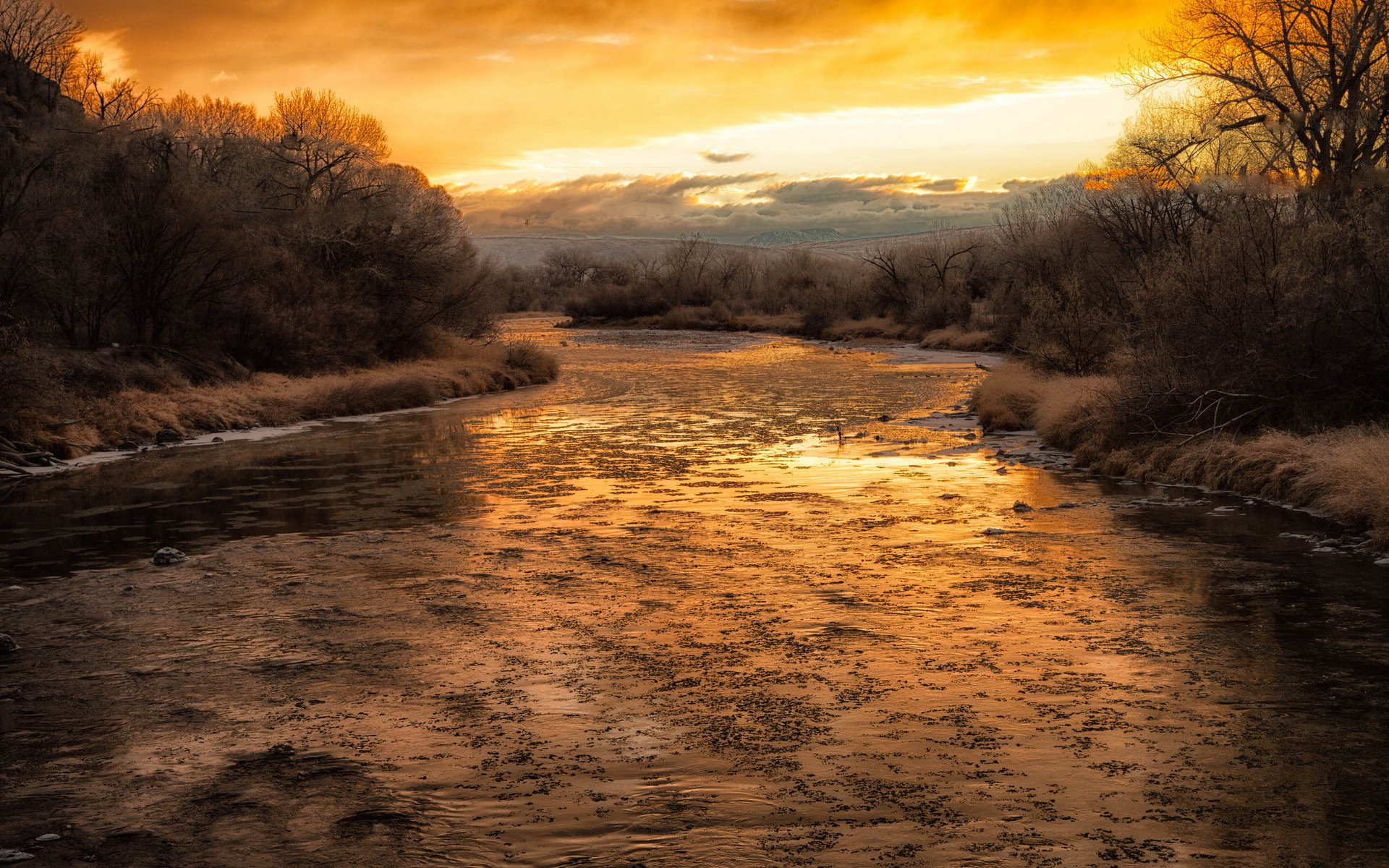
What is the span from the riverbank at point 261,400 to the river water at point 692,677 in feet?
13.8

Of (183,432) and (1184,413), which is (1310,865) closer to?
(1184,413)

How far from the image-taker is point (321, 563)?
43.9ft

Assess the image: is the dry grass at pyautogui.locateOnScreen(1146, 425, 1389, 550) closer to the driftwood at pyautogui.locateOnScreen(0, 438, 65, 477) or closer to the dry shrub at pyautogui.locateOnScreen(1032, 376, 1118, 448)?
the dry shrub at pyautogui.locateOnScreen(1032, 376, 1118, 448)

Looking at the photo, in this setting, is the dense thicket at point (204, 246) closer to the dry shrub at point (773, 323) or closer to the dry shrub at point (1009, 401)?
the dry shrub at point (1009, 401)

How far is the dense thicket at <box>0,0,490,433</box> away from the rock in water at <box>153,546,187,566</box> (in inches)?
370

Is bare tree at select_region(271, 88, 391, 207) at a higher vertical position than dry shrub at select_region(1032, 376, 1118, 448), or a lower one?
higher

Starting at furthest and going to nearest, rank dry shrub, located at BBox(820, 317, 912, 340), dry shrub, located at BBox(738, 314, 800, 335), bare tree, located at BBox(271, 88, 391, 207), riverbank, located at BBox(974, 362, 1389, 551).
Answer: dry shrub, located at BBox(738, 314, 800, 335) → dry shrub, located at BBox(820, 317, 912, 340) → bare tree, located at BBox(271, 88, 391, 207) → riverbank, located at BBox(974, 362, 1389, 551)

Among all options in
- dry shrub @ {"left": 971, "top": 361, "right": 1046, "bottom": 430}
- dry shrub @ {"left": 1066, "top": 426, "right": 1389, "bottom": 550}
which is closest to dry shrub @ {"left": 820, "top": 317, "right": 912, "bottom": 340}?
dry shrub @ {"left": 971, "top": 361, "right": 1046, "bottom": 430}

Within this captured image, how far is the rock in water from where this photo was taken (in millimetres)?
13352

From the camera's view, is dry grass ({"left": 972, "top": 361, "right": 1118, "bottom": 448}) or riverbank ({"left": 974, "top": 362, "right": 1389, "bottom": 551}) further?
dry grass ({"left": 972, "top": 361, "right": 1118, "bottom": 448})

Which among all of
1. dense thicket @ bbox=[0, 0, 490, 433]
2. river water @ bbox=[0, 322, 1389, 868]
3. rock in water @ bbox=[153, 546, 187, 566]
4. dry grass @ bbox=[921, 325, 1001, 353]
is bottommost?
river water @ bbox=[0, 322, 1389, 868]

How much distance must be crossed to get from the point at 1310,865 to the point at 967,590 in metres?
5.95

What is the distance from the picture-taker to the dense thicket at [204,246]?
83.5ft

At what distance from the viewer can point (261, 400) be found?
2869 centimetres
